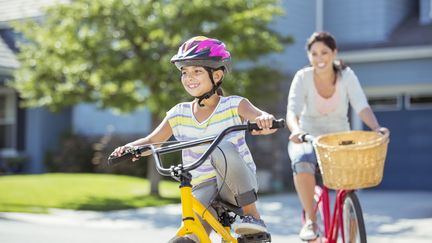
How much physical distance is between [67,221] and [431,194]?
7905 millimetres

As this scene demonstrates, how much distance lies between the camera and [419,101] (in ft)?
52.0

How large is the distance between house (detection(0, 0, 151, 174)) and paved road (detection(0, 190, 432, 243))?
808cm

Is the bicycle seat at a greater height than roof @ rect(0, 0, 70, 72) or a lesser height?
lesser

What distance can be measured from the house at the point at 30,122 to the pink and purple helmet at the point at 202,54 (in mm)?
15356

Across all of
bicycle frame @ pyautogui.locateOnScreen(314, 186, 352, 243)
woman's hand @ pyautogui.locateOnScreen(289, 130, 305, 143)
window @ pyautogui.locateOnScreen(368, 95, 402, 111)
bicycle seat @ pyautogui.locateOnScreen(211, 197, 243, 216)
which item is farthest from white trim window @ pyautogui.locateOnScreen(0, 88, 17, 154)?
bicycle seat @ pyautogui.locateOnScreen(211, 197, 243, 216)

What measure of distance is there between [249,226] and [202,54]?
939 millimetres

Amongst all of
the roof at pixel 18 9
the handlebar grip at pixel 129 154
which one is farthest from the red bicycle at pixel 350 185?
the roof at pixel 18 9

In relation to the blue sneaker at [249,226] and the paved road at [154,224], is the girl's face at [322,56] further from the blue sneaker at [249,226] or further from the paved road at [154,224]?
the paved road at [154,224]

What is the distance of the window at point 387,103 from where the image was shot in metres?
16.1

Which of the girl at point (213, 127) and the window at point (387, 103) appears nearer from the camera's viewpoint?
the girl at point (213, 127)

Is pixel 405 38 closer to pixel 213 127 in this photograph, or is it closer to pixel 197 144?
pixel 213 127

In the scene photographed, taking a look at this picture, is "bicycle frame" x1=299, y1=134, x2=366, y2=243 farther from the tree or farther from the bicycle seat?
the tree

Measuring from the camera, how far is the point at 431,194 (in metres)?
14.9

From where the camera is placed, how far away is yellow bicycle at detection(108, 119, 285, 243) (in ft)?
11.6
